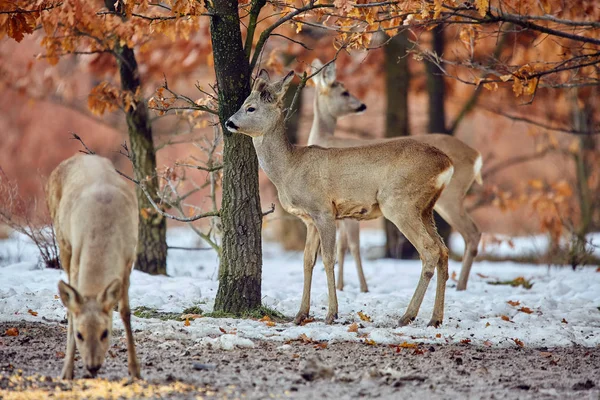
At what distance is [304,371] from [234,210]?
2530mm

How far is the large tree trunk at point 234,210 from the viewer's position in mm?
7656

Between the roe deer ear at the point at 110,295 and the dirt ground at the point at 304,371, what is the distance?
1.73 feet

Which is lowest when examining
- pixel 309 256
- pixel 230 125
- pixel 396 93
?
pixel 309 256

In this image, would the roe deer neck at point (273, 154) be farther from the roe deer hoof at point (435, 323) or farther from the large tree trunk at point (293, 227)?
the large tree trunk at point (293, 227)

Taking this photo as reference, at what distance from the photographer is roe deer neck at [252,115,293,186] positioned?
7969 millimetres

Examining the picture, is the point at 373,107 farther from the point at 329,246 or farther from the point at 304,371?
the point at 304,371

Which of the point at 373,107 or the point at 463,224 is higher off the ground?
the point at 373,107

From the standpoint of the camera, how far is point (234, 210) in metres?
7.69

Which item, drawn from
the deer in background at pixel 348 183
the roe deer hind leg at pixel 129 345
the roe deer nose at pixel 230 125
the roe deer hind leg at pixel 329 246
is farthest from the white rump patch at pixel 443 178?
the roe deer hind leg at pixel 129 345

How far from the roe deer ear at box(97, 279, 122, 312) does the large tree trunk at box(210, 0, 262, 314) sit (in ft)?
8.67

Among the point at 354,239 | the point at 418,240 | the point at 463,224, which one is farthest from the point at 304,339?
the point at 463,224

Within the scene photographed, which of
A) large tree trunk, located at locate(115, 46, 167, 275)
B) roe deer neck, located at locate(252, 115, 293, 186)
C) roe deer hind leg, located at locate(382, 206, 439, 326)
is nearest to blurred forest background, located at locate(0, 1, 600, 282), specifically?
large tree trunk, located at locate(115, 46, 167, 275)

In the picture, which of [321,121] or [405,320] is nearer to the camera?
[405,320]

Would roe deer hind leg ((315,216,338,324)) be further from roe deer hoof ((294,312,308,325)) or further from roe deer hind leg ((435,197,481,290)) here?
roe deer hind leg ((435,197,481,290))
